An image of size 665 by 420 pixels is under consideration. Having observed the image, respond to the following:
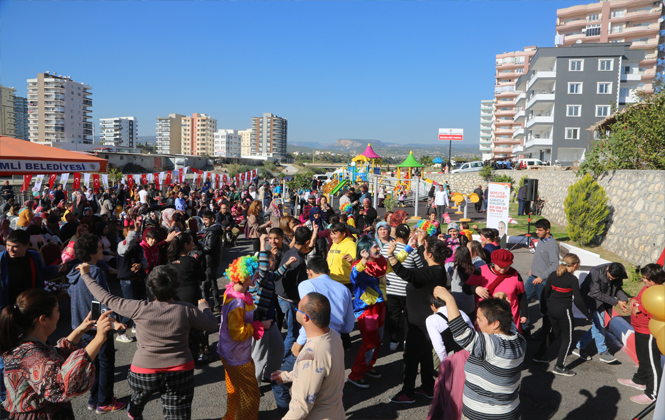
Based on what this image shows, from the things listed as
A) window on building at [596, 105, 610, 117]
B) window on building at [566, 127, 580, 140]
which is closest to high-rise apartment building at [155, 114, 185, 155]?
window on building at [566, 127, 580, 140]

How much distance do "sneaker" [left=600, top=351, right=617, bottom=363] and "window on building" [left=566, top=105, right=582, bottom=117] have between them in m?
47.4

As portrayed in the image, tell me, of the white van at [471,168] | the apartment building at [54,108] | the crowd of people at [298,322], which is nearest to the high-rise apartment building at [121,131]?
the apartment building at [54,108]

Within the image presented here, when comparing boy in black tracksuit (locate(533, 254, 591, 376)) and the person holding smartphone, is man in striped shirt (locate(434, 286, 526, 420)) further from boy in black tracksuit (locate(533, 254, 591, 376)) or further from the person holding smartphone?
boy in black tracksuit (locate(533, 254, 591, 376))

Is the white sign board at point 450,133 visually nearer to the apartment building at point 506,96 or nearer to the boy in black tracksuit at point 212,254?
the apartment building at point 506,96

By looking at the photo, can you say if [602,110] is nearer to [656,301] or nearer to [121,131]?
[656,301]

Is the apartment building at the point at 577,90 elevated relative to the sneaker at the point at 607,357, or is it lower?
elevated

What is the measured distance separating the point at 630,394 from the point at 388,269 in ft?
9.67

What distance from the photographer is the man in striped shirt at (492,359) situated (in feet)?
8.95

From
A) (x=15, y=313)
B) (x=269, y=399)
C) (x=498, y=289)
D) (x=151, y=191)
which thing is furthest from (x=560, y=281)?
(x=151, y=191)

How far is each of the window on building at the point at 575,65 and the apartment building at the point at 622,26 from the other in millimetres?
22241

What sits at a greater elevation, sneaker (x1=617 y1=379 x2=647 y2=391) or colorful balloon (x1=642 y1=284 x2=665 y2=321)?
colorful balloon (x1=642 y1=284 x2=665 y2=321)

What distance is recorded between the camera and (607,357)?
5.46 meters

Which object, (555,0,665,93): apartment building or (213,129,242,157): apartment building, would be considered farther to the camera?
(213,129,242,157): apartment building

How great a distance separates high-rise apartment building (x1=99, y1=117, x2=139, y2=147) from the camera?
156 meters
